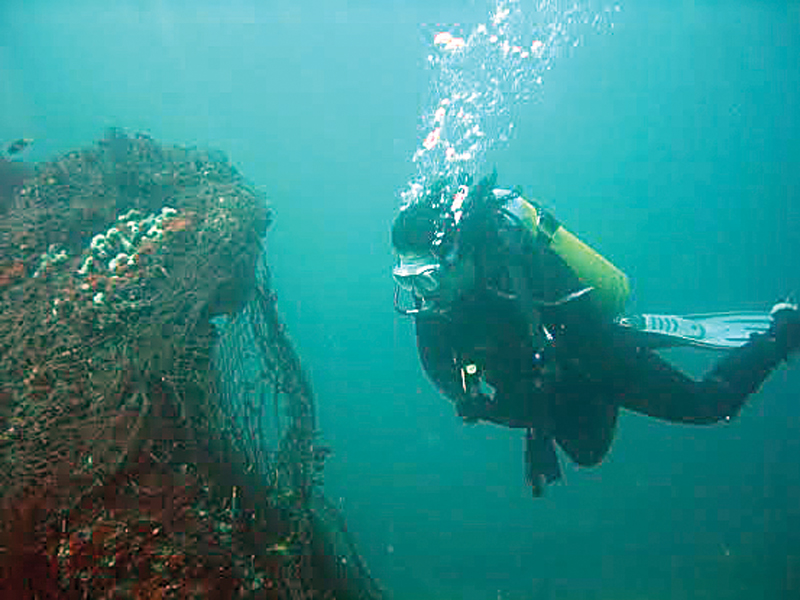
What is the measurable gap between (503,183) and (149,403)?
7033 cm

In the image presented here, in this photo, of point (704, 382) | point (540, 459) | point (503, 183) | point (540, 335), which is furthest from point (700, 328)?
point (503, 183)

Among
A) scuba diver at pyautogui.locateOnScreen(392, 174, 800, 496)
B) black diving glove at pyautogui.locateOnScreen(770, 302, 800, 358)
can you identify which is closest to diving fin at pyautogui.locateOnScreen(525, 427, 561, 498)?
scuba diver at pyautogui.locateOnScreen(392, 174, 800, 496)

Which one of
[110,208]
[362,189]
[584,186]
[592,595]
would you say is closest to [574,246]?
[110,208]

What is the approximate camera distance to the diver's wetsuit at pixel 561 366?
4.81m

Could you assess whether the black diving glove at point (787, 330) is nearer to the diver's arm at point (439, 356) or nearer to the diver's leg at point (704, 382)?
the diver's leg at point (704, 382)

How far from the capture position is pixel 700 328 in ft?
19.1

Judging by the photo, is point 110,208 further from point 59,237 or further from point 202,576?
point 202,576

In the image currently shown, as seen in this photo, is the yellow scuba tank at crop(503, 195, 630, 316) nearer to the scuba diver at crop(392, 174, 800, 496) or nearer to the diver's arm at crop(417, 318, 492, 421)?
the scuba diver at crop(392, 174, 800, 496)

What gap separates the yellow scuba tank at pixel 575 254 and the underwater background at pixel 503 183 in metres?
12.4

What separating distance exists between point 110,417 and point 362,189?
58.2 metres

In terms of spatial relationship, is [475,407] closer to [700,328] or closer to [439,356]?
[439,356]

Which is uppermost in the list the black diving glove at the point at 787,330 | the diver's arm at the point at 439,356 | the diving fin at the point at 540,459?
the diver's arm at the point at 439,356

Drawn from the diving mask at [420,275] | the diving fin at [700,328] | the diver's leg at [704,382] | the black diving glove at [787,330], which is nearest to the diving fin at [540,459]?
the diver's leg at [704,382]

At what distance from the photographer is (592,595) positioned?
58.1ft
